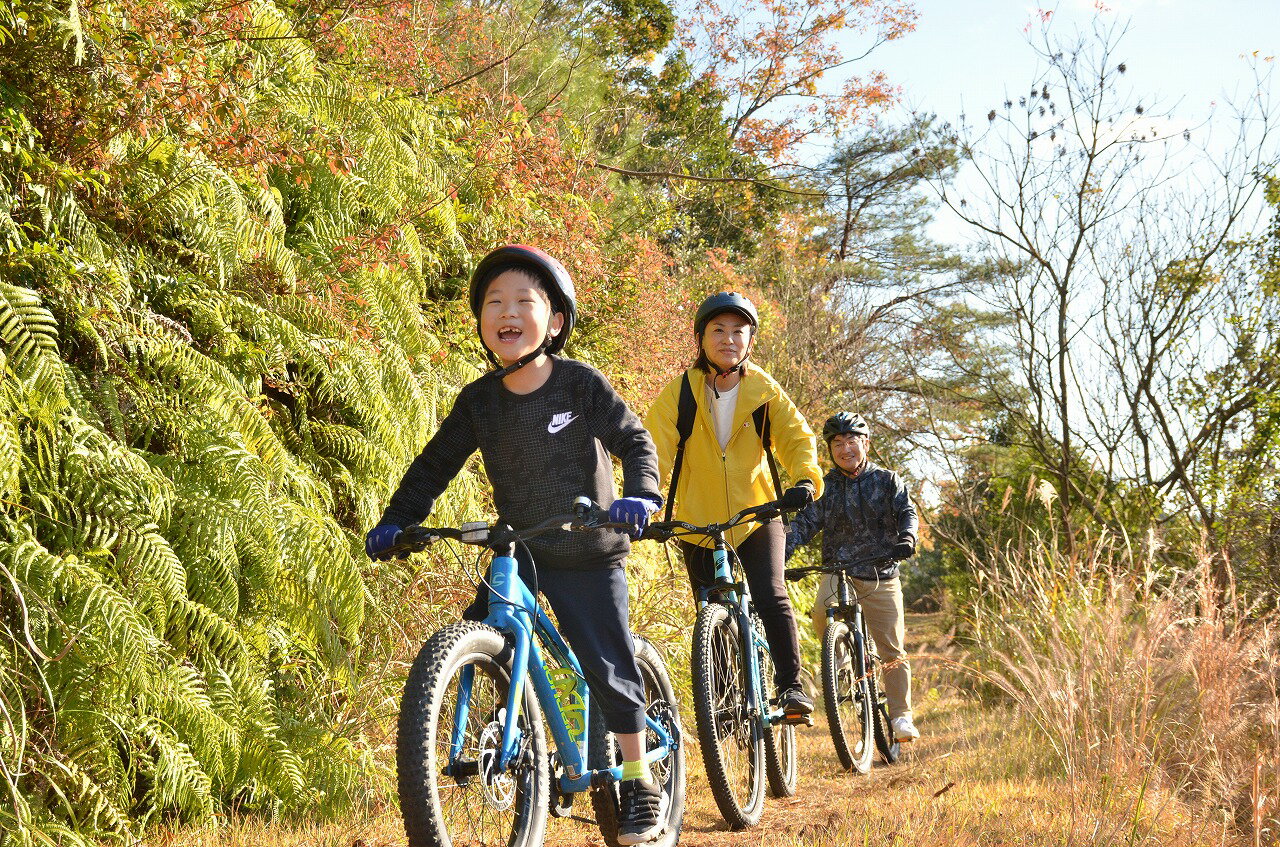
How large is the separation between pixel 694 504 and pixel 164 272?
2611 mm

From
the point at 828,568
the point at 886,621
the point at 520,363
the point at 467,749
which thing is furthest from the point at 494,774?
the point at 886,621

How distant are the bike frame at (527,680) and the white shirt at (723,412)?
200cm

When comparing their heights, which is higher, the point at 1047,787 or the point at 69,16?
the point at 69,16

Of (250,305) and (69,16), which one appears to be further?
(250,305)

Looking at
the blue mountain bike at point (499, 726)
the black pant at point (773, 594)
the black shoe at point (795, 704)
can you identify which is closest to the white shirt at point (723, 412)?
the black pant at point (773, 594)

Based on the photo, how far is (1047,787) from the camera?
490 cm

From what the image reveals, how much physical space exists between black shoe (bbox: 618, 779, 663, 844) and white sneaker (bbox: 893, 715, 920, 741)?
3336mm

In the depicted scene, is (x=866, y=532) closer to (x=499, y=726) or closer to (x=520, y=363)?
(x=520, y=363)

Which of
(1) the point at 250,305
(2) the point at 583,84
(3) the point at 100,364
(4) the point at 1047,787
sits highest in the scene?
(2) the point at 583,84

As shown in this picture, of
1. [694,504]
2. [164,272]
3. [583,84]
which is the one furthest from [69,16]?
[583,84]

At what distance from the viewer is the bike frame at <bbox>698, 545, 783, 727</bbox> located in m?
5.03

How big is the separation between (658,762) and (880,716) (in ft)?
9.88

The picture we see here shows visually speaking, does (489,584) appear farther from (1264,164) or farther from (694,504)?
(1264,164)

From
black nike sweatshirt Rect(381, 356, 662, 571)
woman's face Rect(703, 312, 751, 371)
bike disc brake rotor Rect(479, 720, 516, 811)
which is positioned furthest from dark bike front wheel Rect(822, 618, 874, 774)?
bike disc brake rotor Rect(479, 720, 516, 811)
